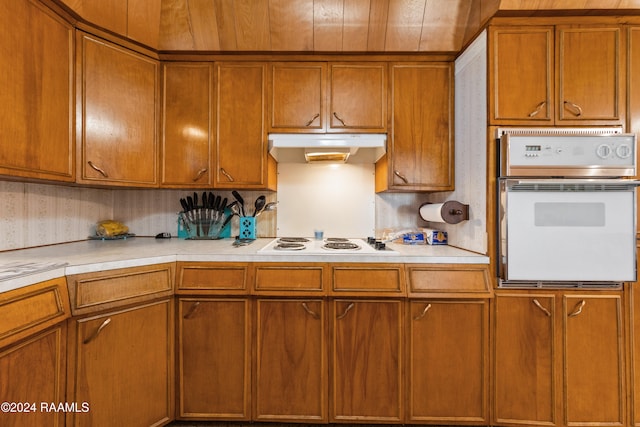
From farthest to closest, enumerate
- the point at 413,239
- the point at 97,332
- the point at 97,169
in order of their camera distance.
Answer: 1. the point at 413,239
2. the point at 97,169
3. the point at 97,332

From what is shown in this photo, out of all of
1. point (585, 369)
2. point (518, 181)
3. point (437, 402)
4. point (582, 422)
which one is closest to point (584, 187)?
point (518, 181)

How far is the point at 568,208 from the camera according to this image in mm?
1463

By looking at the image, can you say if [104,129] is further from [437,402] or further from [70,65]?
[437,402]

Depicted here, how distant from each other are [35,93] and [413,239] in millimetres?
2248

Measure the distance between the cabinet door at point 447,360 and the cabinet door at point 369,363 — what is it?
101mm

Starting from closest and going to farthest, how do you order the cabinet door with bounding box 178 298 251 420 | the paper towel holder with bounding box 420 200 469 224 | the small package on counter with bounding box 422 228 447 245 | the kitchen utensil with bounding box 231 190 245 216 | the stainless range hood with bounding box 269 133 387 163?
the cabinet door with bounding box 178 298 251 420
the paper towel holder with bounding box 420 200 469 224
the stainless range hood with bounding box 269 133 387 163
the small package on counter with bounding box 422 228 447 245
the kitchen utensil with bounding box 231 190 245 216

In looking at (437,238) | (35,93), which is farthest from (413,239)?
(35,93)

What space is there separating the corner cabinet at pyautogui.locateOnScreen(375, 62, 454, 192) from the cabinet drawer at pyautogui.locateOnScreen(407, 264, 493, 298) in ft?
1.90

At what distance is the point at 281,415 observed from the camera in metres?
1.54

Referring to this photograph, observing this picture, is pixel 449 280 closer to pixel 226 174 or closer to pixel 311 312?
pixel 311 312

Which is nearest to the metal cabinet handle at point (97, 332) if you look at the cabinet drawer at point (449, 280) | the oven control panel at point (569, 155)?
the cabinet drawer at point (449, 280)

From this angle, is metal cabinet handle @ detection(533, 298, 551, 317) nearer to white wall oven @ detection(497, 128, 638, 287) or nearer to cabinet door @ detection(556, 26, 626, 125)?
white wall oven @ detection(497, 128, 638, 287)

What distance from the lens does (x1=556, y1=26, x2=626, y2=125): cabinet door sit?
1502mm

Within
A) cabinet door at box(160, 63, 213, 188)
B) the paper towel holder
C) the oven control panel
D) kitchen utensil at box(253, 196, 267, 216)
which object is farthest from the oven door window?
cabinet door at box(160, 63, 213, 188)
